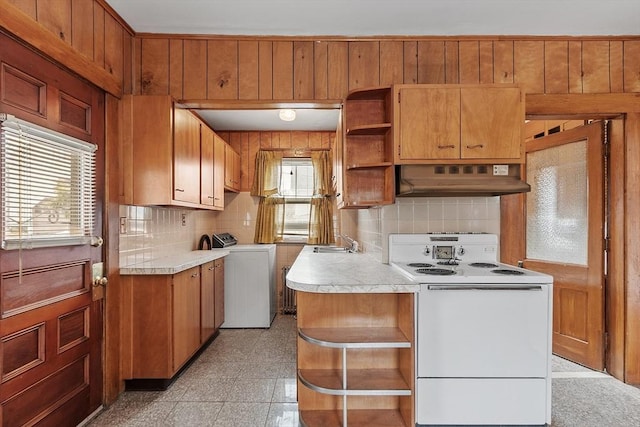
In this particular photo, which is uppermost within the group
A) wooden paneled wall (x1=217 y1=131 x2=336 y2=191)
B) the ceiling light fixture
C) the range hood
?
the ceiling light fixture

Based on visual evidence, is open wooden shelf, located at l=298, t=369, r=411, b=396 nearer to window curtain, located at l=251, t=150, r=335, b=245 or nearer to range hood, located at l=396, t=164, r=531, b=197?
range hood, located at l=396, t=164, r=531, b=197

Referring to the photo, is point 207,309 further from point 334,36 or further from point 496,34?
point 496,34

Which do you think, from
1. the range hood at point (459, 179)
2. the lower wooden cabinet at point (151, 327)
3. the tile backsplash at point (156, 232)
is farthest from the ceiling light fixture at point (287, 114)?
the lower wooden cabinet at point (151, 327)

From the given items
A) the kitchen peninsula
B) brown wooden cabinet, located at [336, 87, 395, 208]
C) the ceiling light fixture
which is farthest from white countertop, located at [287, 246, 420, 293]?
the ceiling light fixture

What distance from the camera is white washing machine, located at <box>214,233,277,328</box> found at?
3867 millimetres

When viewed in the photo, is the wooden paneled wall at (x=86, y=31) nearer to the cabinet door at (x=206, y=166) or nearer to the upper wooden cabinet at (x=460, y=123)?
the cabinet door at (x=206, y=166)

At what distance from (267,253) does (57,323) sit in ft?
7.40

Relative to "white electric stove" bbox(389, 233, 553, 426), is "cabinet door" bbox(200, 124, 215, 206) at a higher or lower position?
higher

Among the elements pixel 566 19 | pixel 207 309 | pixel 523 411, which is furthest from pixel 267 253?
pixel 566 19

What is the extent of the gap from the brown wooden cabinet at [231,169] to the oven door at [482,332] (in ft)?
9.82

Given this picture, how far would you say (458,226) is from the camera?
2625 mm

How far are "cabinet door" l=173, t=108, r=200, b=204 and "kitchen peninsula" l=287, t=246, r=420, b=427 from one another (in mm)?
1289

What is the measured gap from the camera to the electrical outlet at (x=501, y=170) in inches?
91.5

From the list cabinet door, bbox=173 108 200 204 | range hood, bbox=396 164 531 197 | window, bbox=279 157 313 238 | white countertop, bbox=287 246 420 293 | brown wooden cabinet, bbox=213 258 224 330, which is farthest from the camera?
window, bbox=279 157 313 238
